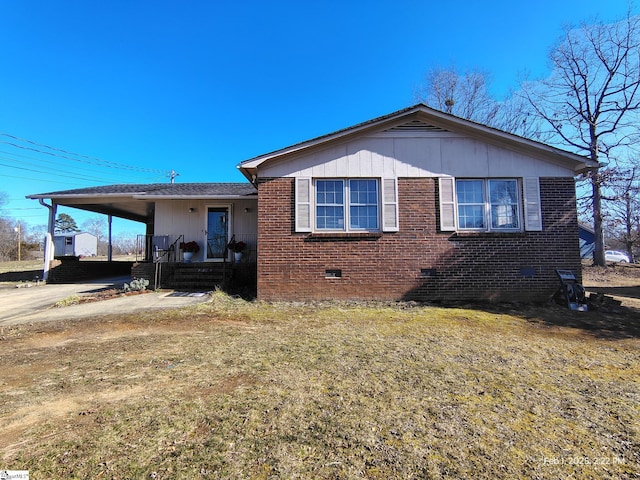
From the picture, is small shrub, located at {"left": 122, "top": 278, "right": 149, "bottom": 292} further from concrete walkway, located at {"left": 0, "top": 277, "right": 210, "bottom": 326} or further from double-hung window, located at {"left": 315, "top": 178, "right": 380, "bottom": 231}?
double-hung window, located at {"left": 315, "top": 178, "right": 380, "bottom": 231}

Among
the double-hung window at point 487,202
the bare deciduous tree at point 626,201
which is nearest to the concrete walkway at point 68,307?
the double-hung window at point 487,202

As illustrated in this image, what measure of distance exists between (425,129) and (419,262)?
3.41 m

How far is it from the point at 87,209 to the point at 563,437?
54.3 feet

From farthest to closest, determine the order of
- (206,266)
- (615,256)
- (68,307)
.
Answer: (615,256) < (206,266) < (68,307)

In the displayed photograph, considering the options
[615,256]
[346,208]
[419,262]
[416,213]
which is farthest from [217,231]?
[615,256]

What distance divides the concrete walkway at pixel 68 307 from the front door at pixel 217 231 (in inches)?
96.7

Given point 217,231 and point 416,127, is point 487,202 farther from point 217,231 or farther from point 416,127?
point 217,231

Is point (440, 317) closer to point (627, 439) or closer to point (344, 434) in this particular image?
point (627, 439)

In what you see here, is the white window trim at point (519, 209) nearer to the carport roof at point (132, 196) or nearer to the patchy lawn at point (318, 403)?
the patchy lawn at point (318, 403)

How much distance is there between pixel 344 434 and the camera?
92.5 inches

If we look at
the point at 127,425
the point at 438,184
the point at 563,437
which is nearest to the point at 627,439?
the point at 563,437

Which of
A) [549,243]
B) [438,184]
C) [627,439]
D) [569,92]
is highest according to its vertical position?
[569,92]

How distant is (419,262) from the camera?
7.84 meters

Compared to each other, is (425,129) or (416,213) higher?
(425,129)
